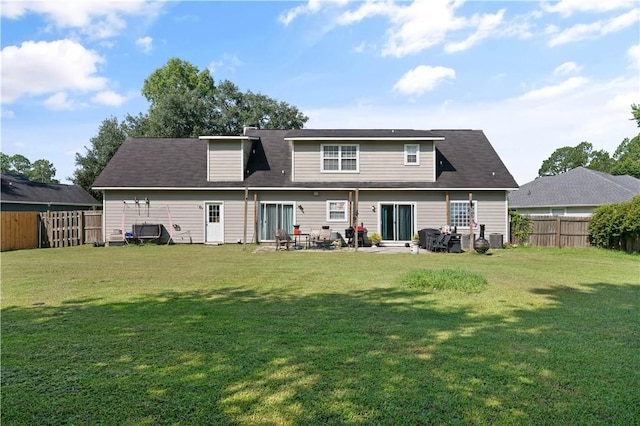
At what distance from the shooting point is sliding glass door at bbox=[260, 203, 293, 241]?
19.8 m

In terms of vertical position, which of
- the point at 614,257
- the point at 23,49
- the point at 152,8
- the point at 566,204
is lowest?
the point at 614,257

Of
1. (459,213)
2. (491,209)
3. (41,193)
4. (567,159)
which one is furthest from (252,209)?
(567,159)

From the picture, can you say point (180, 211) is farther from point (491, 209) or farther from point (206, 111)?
point (206, 111)

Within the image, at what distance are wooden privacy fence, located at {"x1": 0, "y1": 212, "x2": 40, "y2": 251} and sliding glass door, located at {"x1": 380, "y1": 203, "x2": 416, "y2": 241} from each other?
16.6 m

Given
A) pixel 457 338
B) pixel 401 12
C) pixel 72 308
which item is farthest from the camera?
pixel 401 12

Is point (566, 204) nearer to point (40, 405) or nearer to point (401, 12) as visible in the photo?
point (401, 12)

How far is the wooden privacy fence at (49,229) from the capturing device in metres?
18.4

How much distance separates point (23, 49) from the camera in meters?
12.1

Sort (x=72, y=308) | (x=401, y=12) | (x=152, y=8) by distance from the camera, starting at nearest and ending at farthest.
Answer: (x=72, y=308), (x=152, y=8), (x=401, y=12)

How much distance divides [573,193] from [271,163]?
70.8ft

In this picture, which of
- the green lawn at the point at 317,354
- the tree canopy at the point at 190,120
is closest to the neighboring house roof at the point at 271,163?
the green lawn at the point at 317,354

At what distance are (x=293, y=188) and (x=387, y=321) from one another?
14126 mm

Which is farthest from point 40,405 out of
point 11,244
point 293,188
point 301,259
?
point 11,244

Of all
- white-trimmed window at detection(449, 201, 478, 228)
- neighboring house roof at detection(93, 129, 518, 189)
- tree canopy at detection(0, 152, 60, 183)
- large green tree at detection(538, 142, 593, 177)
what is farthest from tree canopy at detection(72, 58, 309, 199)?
large green tree at detection(538, 142, 593, 177)
